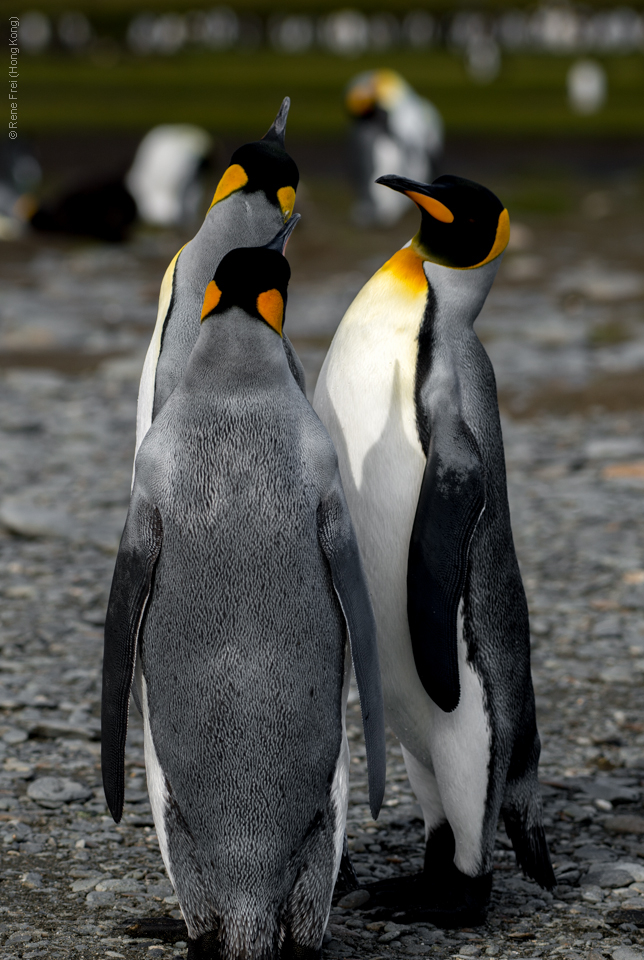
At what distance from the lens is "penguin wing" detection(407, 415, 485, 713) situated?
271cm

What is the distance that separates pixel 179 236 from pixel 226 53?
3309cm

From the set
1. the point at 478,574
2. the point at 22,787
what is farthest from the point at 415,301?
the point at 22,787

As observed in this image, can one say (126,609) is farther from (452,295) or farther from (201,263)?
(452,295)

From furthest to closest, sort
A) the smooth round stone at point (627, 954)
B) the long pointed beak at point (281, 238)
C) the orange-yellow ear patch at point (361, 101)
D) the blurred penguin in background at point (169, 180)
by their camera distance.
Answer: the orange-yellow ear patch at point (361, 101)
the blurred penguin in background at point (169, 180)
the smooth round stone at point (627, 954)
the long pointed beak at point (281, 238)

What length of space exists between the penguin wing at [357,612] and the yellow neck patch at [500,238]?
0.71 meters

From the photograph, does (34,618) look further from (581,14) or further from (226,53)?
(581,14)

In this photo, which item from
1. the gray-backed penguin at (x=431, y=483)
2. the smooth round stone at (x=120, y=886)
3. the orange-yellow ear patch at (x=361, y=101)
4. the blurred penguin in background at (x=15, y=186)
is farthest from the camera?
Answer: the orange-yellow ear patch at (x=361, y=101)

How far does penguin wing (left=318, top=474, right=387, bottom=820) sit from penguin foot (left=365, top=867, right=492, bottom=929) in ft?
1.47

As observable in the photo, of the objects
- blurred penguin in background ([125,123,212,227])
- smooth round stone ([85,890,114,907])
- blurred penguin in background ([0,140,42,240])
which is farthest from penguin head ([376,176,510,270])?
blurred penguin in background ([125,123,212,227])

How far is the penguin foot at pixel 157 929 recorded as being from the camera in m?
2.70

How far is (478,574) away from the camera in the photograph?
2.82 meters

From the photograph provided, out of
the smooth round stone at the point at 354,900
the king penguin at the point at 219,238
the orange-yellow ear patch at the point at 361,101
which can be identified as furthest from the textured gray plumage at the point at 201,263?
the orange-yellow ear patch at the point at 361,101

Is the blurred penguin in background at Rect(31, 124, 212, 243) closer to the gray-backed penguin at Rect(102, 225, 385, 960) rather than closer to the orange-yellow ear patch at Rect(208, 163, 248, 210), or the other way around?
the orange-yellow ear patch at Rect(208, 163, 248, 210)

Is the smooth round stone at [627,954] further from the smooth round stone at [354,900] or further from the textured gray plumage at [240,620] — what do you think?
the textured gray plumage at [240,620]
